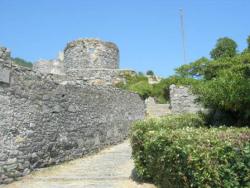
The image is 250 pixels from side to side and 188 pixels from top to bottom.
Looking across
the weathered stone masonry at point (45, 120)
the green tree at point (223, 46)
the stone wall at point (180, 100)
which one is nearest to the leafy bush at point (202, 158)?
the weathered stone masonry at point (45, 120)

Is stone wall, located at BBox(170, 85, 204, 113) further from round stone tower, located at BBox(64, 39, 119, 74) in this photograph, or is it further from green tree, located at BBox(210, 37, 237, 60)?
round stone tower, located at BBox(64, 39, 119, 74)

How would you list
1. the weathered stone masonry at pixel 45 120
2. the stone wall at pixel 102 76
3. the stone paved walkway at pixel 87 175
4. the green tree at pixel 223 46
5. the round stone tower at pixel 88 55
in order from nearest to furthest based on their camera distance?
the stone paved walkway at pixel 87 175 → the weathered stone masonry at pixel 45 120 → the stone wall at pixel 102 76 → the green tree at pixel 223 46 → the round stone tower at pixel 88 55

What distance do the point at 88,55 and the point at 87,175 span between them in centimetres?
1390

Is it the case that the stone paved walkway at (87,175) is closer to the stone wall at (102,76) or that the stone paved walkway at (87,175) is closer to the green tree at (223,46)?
the stone wall at (102,76)

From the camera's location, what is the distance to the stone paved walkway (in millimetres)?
7945

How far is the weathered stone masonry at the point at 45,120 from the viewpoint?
8.35m

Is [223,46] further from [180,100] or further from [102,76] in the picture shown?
[102,76]

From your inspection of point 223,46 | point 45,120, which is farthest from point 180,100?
point 45,120

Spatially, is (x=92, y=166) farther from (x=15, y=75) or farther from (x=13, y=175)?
(x=15, y=75)

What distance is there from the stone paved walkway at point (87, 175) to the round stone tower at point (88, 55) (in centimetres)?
1111

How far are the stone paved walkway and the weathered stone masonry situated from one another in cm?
29

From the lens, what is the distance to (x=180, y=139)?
20.0ft

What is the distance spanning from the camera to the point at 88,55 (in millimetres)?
22109

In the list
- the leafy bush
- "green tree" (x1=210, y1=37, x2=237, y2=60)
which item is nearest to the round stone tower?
"green tree" (x1=210, y1=37, x2=237, y2=60)
